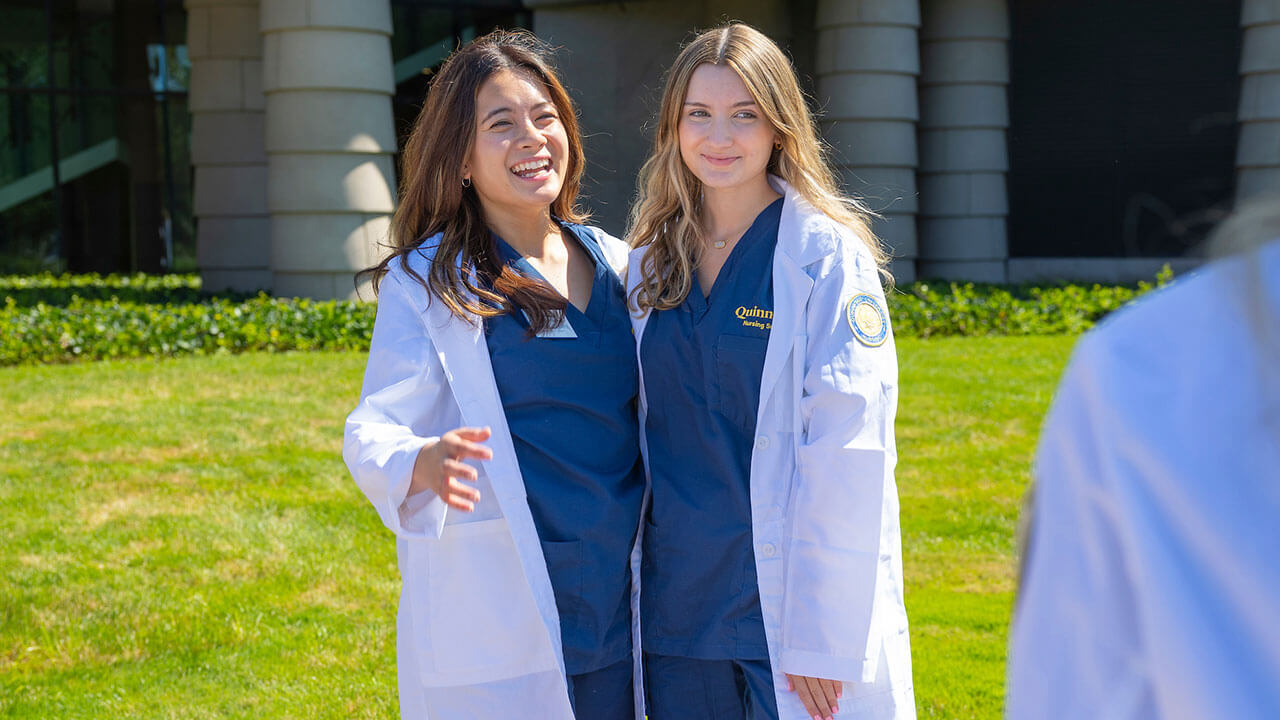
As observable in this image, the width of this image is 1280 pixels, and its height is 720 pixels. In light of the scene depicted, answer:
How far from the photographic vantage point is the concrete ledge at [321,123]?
40.7 ft

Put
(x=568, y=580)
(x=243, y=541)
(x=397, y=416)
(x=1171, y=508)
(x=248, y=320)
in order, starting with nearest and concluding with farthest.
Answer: (x=1171, y=508) → (x=397, y=416) → (x=568, y=580) → (x=243, y=541) → (x=248, y=320)

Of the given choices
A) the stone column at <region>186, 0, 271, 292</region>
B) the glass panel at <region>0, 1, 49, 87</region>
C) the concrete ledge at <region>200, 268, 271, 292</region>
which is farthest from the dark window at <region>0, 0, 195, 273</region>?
the concrete ledge at <region>200, 268, 271, 292</region>

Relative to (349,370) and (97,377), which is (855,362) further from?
(97,377)

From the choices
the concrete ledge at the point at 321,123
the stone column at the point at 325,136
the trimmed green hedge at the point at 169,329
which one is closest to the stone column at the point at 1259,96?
the stone column at the point at 325,136

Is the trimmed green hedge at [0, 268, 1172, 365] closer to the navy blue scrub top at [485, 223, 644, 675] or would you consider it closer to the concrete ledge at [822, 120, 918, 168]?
the concrete ledge at [822, 120, 918, 168]

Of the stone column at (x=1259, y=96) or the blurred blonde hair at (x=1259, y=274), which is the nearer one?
the blurred blonde hair at (x=1259, y=274)

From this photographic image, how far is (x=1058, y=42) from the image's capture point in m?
16.6

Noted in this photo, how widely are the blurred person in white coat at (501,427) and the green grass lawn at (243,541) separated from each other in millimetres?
2088

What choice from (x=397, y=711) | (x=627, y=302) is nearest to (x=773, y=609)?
(x=627, y=302)

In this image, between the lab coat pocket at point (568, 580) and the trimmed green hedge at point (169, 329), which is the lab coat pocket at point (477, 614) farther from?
the trimmed green hedge at point (169, 329)

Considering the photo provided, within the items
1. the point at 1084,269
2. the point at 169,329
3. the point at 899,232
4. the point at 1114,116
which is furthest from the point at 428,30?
the point at 1084,269

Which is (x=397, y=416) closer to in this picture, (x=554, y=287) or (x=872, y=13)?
(x=554, y=287)

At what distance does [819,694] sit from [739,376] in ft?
2.52

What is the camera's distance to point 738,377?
9.10ft
